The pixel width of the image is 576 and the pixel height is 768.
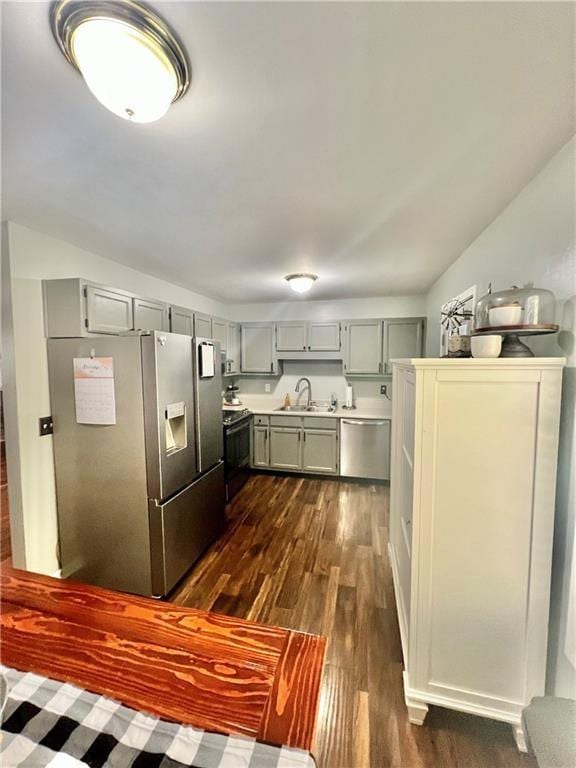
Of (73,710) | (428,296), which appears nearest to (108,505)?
(73,710)

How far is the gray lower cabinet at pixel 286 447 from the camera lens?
4.00 meters

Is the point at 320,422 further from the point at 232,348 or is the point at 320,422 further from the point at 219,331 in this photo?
the point at 219,331

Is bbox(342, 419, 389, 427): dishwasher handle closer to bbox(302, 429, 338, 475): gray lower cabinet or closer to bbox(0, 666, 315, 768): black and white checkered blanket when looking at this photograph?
bbox(302, 429, 338, 475): gray lower cabinet

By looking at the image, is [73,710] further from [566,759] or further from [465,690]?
[465,690]

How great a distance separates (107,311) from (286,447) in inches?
105

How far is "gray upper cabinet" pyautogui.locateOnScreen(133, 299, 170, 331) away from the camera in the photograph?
242 cm

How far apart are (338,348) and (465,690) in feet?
11.0

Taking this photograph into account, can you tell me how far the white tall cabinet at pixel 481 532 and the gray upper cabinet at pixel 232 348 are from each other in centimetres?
316

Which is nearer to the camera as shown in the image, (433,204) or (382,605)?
(433,204)

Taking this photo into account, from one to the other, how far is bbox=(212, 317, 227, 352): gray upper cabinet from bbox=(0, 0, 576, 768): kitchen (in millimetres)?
802

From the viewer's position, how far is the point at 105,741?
1.70 feet

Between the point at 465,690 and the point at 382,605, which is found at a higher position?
the point at 465,690

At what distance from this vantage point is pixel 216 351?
2.68m

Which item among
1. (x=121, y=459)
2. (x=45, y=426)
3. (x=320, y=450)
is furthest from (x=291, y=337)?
(x=45, y=426)
